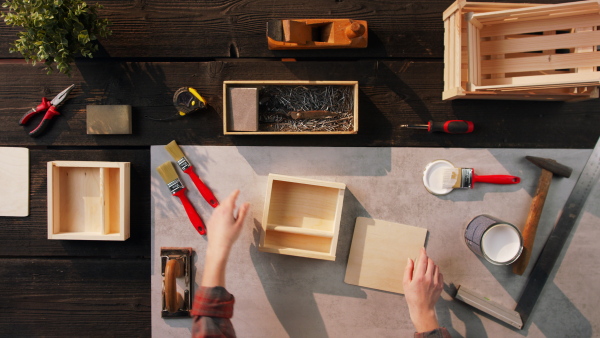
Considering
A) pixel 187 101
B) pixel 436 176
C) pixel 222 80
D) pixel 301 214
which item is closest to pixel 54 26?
pixel 187 101

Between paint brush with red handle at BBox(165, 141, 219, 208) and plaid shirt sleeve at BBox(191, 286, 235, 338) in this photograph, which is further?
paint brush with red handle at BBox(165, 141, 219, 208)

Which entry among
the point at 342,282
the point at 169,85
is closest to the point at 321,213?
the point at 342,282

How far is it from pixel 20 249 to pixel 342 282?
149cm

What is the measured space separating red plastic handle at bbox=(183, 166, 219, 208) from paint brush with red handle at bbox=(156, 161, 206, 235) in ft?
0.18

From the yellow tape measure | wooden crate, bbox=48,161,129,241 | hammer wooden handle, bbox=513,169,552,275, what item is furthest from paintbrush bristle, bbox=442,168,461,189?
wooden crate, bbox=48,161,129,241

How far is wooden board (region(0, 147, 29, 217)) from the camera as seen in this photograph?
1644mm

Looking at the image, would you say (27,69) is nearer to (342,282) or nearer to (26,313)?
(26,313)

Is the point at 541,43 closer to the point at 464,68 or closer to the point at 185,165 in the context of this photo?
the point at 464,68

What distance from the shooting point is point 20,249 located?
1.68m

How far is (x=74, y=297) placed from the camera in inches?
66.4

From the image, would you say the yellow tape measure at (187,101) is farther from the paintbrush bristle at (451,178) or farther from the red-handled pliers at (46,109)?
the paintbrush bristle at (451,178)

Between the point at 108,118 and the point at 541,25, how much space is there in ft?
6.06

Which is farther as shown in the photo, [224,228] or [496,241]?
[496,241]

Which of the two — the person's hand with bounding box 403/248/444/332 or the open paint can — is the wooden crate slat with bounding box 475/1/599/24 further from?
the person's hand with bounding box 403/248/444/332
